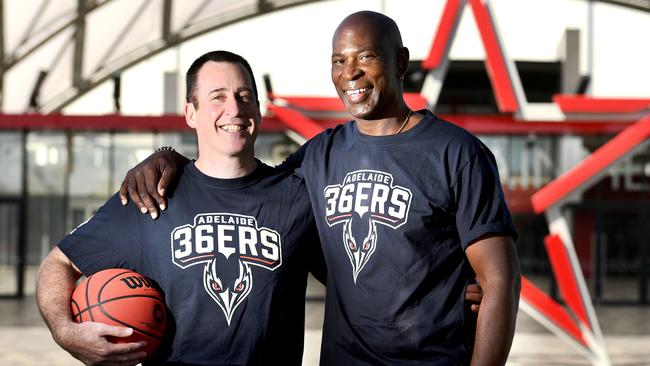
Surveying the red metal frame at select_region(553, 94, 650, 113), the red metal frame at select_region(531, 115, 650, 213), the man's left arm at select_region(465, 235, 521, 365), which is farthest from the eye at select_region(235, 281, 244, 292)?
the red metal frame at select_region(553, 94, 650, 113)

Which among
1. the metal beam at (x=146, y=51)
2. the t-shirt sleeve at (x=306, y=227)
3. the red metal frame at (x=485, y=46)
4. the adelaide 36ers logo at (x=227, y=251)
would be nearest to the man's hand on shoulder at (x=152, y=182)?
the adelaide 36ers logo at (x=227, y=251)

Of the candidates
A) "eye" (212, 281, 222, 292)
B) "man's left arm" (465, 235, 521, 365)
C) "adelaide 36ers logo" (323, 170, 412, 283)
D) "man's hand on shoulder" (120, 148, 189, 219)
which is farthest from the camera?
"man's hand on shoulder" (120, 148, 189, 219)

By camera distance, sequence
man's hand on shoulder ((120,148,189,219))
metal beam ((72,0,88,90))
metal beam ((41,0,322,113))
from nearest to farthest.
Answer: man's hand on shoulder ((120,148,189,219)) < metal beam ((41,0,322,113)) < metal beam ((72,0,88,90))

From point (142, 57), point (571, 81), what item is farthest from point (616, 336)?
point (142, 57)

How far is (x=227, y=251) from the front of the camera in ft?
10.2

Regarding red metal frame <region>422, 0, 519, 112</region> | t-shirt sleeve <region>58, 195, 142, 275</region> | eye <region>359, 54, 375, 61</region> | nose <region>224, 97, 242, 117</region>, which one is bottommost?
t-shirt sleeve <region>58, 195, 142, 275</region>

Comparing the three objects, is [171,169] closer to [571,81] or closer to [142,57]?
[571,81]

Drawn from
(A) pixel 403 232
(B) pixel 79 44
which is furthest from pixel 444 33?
(B) pixel 79 44

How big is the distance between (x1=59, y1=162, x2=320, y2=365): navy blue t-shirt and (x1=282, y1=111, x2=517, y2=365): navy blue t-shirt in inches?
9.9

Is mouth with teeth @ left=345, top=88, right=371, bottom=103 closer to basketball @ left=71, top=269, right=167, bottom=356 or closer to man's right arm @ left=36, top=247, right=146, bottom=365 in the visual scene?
basketball @ left=71, top=269, right=167, bottom=356

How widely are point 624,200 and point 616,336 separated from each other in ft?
20.9

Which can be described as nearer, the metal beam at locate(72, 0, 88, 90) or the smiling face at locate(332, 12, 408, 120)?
the smiling face at locate(332, 12, 408, 120)

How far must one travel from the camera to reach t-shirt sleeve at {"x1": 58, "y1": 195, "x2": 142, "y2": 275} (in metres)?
3.25

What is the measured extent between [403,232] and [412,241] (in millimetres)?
40
